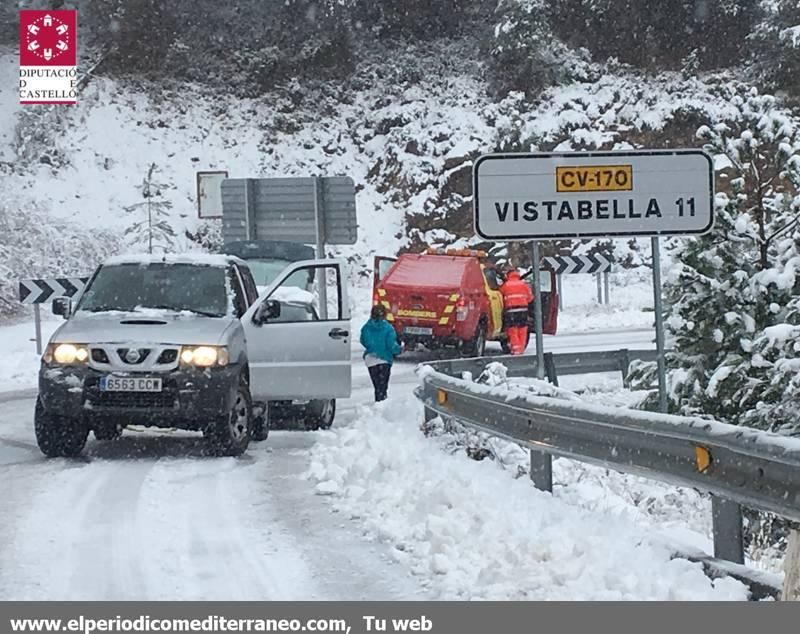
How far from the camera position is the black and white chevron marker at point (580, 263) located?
3378 centimetres

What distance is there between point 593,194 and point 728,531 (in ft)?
16.5

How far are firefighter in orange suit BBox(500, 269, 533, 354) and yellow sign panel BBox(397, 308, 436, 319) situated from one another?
2.24m

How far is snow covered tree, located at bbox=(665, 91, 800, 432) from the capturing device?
1187cm

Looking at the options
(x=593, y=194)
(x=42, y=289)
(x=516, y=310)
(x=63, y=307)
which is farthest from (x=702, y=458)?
(x=516, y=310)

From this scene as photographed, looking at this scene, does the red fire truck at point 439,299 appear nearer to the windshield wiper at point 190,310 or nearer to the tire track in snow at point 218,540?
the windshield wiper at point 190,310

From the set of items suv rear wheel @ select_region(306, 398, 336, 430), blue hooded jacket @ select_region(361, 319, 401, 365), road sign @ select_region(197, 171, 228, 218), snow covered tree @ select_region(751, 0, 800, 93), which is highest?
snow covered tree @ select_region(751, 0, 800, 93)

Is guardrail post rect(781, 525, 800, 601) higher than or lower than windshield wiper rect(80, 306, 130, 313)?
lower

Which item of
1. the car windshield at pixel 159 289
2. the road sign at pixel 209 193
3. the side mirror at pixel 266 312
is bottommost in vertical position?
the side mirror at pixel 266 312

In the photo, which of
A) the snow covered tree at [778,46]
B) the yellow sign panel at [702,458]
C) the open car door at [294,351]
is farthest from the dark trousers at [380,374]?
the snow covered tree at [778,46]

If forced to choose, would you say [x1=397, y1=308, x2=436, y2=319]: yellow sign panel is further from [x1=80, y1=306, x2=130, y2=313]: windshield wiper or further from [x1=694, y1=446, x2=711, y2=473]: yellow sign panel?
[x1=694, y1=446, x2=711, y2=473]: yellow sign panel

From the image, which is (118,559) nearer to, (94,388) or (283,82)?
(94,388)

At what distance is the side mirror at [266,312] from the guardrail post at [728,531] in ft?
22.5

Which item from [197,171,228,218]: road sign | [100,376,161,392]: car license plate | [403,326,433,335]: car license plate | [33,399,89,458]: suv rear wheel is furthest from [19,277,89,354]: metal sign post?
[197,171,228,218]: road sign

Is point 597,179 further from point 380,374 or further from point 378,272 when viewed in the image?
point 378,272
